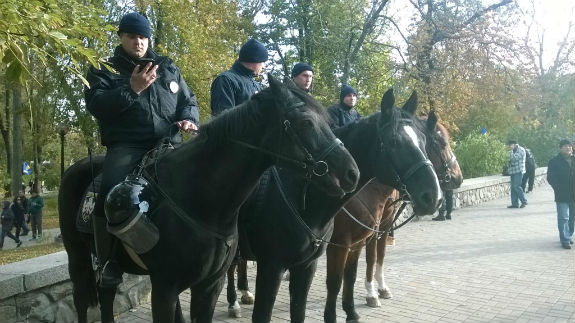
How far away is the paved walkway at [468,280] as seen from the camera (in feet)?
18.2

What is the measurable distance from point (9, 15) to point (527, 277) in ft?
25.3

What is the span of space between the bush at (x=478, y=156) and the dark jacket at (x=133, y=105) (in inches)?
806

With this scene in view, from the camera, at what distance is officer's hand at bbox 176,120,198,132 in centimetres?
337

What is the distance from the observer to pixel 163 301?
9.45ft

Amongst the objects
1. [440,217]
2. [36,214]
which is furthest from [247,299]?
[36,214]

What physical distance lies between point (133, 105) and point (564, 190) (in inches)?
394

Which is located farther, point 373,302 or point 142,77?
point 373,302

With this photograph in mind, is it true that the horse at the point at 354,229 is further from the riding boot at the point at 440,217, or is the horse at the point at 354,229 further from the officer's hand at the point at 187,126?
the riding boot at the point at 440,217

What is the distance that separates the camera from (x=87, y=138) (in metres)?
15.0

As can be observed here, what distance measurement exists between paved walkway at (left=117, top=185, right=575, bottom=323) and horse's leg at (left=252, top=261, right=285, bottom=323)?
6.52 feet

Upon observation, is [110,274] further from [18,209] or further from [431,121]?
[18,209]

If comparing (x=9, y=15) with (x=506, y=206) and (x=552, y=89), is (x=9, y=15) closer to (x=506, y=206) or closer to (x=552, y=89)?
(x=506, y=206)

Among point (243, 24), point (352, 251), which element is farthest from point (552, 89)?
point (352, 251)

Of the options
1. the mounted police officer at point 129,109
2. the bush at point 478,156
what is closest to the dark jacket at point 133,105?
the mounted police officer at point 129,109
